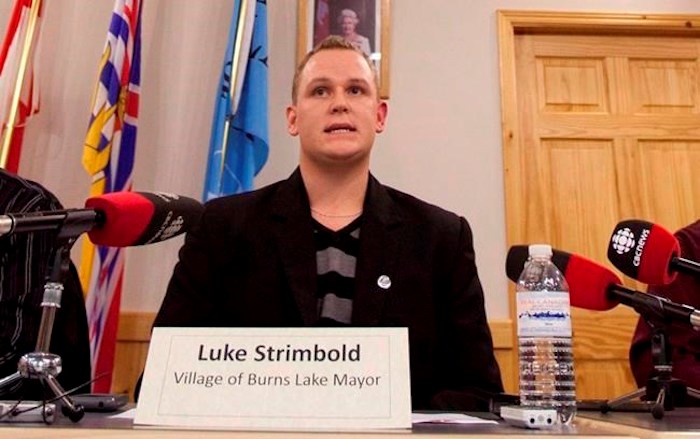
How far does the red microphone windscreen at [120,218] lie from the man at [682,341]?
0.96 metres

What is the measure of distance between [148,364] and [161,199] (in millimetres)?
227

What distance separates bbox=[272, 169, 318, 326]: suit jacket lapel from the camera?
1.31m

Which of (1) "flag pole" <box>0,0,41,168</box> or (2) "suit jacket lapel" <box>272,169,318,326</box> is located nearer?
(2) "suit jacket lapel" <box>272,169,318,326</box>

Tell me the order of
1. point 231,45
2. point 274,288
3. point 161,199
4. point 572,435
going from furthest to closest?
point 231,45
point 274,288
point 161,199
point 572,435

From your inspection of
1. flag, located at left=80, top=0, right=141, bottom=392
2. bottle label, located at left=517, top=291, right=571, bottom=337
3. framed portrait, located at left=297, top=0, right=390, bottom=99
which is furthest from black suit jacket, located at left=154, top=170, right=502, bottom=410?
framed portrait, located at left=297, top=0, right=390, bottom=99

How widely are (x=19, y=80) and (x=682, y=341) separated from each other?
2073 mm

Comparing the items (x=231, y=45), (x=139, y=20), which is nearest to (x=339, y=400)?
(x=231, y=45)

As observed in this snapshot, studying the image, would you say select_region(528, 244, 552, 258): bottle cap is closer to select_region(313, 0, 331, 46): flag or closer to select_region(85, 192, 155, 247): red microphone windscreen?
select_region(85, 192, 155, 247): red microphone windscreen

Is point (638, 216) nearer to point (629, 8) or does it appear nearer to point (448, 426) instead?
point (629, 8)

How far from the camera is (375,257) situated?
1.37m

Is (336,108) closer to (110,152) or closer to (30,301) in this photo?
(30,301)

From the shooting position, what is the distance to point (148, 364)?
2.25 feet

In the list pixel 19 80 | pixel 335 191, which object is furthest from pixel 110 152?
pixel 335 191

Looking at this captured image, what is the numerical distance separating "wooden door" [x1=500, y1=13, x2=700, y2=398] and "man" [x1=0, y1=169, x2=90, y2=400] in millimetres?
1539
